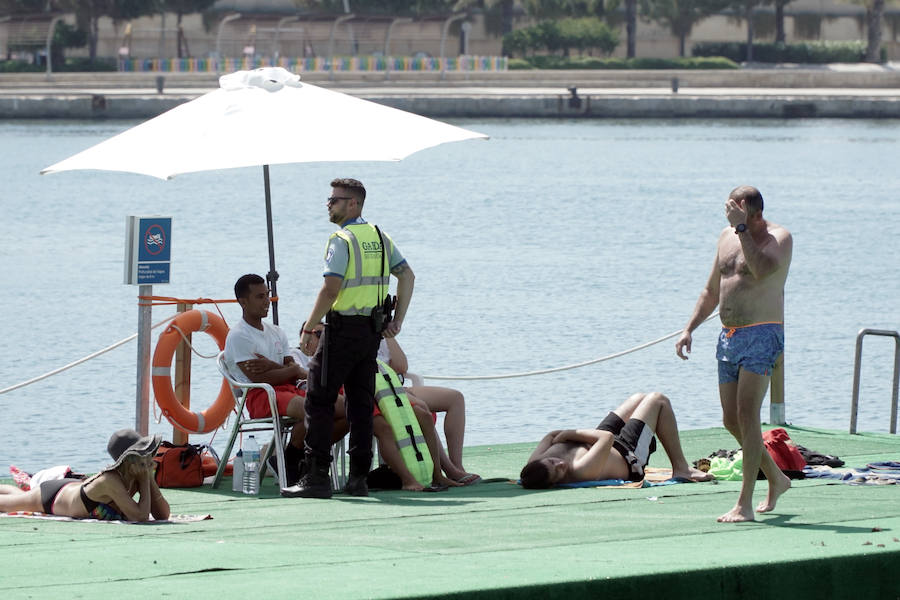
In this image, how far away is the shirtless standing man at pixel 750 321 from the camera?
21.7 feet

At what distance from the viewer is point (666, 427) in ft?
26.9

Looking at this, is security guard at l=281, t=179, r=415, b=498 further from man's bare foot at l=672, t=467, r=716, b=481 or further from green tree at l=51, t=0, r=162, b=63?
green tree at l=51, t=0, r=162, b=63

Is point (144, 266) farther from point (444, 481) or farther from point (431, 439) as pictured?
point (444, 481)

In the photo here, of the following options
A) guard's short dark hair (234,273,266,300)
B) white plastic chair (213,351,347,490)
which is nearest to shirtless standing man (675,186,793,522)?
white plastic chair (213,351,347,490)

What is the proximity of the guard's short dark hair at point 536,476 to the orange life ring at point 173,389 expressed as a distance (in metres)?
2.03

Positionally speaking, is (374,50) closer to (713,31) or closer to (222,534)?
(713,31)

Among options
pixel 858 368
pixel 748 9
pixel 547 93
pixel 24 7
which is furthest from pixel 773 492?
pixel 24 7

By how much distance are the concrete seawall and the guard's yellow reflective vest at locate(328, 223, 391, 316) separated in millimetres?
50678

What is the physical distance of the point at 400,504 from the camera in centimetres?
762

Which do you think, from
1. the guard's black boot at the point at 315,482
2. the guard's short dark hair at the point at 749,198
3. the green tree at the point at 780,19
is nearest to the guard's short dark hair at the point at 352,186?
the guard's black boot at the point at 315,482

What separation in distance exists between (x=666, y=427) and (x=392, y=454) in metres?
1.46

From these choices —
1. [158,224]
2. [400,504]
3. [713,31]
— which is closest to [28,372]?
[158,224]

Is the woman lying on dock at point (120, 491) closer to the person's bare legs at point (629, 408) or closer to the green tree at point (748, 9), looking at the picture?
the person's bare legs at point (629, 408)

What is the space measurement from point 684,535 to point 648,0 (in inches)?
2968
